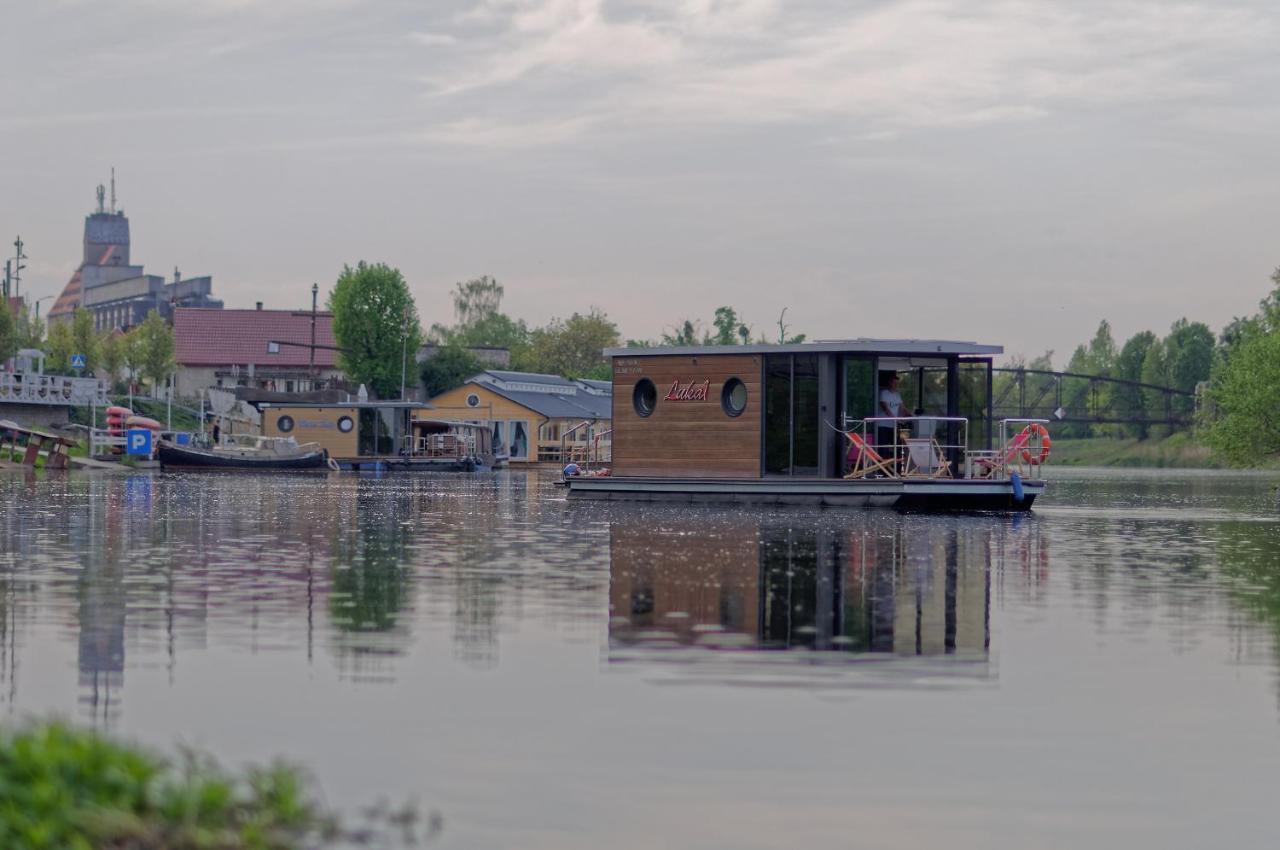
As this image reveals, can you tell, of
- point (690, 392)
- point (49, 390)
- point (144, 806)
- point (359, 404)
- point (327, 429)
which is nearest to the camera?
point (144, 806)

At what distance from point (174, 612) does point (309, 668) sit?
12.9ft

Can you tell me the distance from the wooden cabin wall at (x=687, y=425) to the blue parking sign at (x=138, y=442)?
43327mm

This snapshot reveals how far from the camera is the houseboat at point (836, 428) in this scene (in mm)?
38156

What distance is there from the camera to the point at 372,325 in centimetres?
11188

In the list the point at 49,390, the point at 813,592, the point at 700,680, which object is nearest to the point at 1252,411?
the point at 813,592

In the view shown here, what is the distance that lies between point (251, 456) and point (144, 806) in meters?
69.6

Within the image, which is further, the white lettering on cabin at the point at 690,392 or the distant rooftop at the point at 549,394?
the distant rooftop at the point at 549,394

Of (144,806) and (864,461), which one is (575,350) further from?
(144,806)

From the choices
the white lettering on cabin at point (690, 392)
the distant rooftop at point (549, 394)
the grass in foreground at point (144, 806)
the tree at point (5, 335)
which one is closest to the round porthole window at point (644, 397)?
the white lettering on cabin at point (690, 392)

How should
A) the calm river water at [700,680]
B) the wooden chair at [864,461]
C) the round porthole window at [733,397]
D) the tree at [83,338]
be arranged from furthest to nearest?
the tree at [83,338], the round porthole window at [733,397], the wooden chair at [864,461], the calm river water at [700,680]

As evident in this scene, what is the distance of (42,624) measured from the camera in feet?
48.3

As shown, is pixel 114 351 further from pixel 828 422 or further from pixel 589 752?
pixel 589 752

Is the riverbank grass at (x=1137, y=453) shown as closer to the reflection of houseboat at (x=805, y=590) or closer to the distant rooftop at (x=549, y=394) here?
the distant rooftop at (x=549, y=394)

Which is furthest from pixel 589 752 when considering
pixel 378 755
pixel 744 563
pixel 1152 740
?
pixel 744 563
